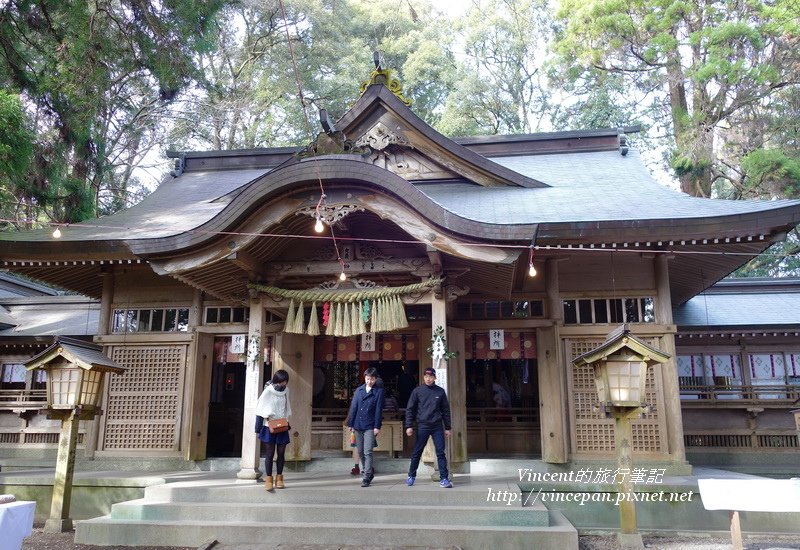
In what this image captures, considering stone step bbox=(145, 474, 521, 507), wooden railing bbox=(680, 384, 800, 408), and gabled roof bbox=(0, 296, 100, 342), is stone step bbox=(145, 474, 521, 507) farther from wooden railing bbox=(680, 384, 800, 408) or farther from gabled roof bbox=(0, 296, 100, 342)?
gabled roof bbox=(0, 296, 100, 342)

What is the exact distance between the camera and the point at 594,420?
9.65 m

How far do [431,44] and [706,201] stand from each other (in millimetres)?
25104

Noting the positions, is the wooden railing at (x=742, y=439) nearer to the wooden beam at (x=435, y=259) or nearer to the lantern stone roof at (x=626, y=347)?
the lantern stone roof at (x=626, y=347)

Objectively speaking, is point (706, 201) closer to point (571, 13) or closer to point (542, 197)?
point (542, 197)

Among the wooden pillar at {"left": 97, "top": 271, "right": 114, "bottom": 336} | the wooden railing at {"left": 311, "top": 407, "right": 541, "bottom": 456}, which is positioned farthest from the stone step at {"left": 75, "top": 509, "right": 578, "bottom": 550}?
the wooden railing at {"left": 311, "top": 407, "right": 541, "bottom": 456}

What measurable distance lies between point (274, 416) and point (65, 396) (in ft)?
9.37

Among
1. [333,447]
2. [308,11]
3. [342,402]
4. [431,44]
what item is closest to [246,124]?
[308,11]

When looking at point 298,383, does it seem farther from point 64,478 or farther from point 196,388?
point 64,478

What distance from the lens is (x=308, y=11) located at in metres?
31.6

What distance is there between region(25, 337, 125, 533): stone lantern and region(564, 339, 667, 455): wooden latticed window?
7342 millimetres

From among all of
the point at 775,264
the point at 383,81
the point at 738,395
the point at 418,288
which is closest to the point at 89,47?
the point at 383,81

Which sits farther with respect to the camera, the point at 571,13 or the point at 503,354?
the point at 571,13

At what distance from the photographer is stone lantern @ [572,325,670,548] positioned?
6941 mm

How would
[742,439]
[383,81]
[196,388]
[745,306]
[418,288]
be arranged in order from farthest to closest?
[745,306], [742,439], [383,81], [196,388], [418,288]
